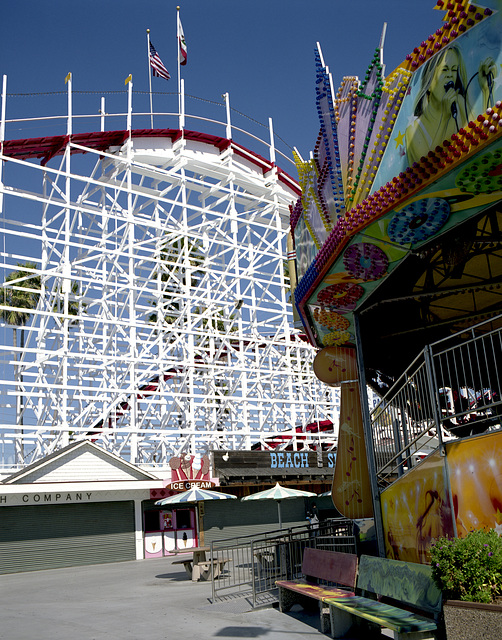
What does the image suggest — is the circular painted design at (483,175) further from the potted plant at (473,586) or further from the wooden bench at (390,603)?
the wooden bench at (390,603)

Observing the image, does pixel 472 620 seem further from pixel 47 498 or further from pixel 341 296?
pixel 47 498

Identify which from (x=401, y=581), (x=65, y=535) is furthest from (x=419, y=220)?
(x=65, y=535)

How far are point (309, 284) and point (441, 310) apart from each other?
12.9 ft

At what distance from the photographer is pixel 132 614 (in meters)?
9.53

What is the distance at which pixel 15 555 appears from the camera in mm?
17781

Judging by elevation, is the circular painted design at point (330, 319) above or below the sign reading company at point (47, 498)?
above

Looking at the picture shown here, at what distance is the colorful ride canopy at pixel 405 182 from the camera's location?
534 cm

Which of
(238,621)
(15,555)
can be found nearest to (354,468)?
(238,621)

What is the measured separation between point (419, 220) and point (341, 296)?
2.38 m

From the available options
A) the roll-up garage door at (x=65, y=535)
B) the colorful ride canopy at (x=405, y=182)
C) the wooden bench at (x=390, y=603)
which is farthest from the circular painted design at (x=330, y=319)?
the roll-up garage door at (x=65, y=535)

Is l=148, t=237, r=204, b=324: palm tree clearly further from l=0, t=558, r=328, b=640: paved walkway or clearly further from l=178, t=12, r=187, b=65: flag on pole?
l=0, t=558, r=328, b=640: paved walkway

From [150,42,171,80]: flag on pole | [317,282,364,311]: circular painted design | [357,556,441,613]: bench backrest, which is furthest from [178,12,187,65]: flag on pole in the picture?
[357,556,441,613]: bench backrest

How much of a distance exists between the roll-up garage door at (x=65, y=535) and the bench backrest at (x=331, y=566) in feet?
36.3

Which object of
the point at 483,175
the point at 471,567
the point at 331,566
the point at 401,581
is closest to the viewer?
the point at 471,567
